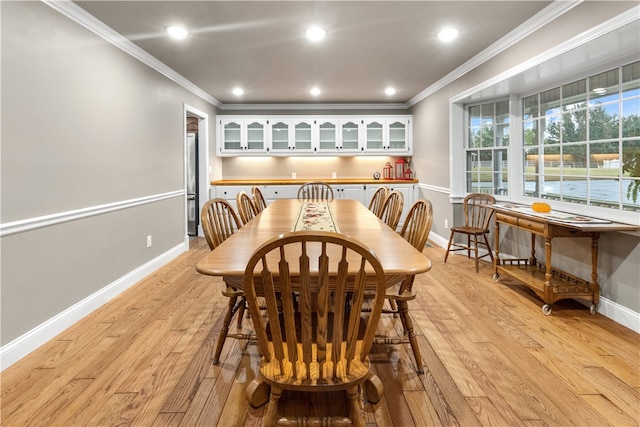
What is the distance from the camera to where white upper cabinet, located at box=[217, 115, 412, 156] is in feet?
22.6

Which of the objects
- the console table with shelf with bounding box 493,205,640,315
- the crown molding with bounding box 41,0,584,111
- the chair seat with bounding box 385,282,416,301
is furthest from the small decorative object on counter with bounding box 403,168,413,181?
the chair seat with bounding box 385,282,416,301

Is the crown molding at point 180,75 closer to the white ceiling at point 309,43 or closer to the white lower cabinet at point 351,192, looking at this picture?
the white ceiling at point 309,43

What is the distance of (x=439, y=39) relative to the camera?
3.63 metres

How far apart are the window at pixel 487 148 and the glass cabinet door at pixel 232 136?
3.84m

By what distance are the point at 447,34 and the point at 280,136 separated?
155 inches

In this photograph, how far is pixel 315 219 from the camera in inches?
115

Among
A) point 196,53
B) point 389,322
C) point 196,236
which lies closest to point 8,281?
point 389,322

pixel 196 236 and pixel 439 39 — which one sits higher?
pixel 439 39

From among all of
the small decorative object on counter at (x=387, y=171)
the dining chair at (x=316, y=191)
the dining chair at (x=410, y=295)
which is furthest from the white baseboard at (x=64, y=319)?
the small decorative object on counter at (x=387, y=171)

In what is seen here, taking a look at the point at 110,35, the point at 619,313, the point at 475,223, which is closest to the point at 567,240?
the point at 619,313

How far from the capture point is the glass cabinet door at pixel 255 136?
6906 mm

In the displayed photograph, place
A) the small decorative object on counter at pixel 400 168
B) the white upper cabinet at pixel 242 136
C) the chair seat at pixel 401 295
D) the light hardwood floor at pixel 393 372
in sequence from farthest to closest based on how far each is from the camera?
the small decorative object on counter at pixel 400 168 < the white upper cabinet at pixel 242 136 < the chair seat at pixel 401 295 < the light hardwood floor at pixel 393 372

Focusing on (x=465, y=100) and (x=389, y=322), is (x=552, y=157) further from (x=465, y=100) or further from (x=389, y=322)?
(x=389, y=322)

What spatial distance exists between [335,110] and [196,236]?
3.27 m
